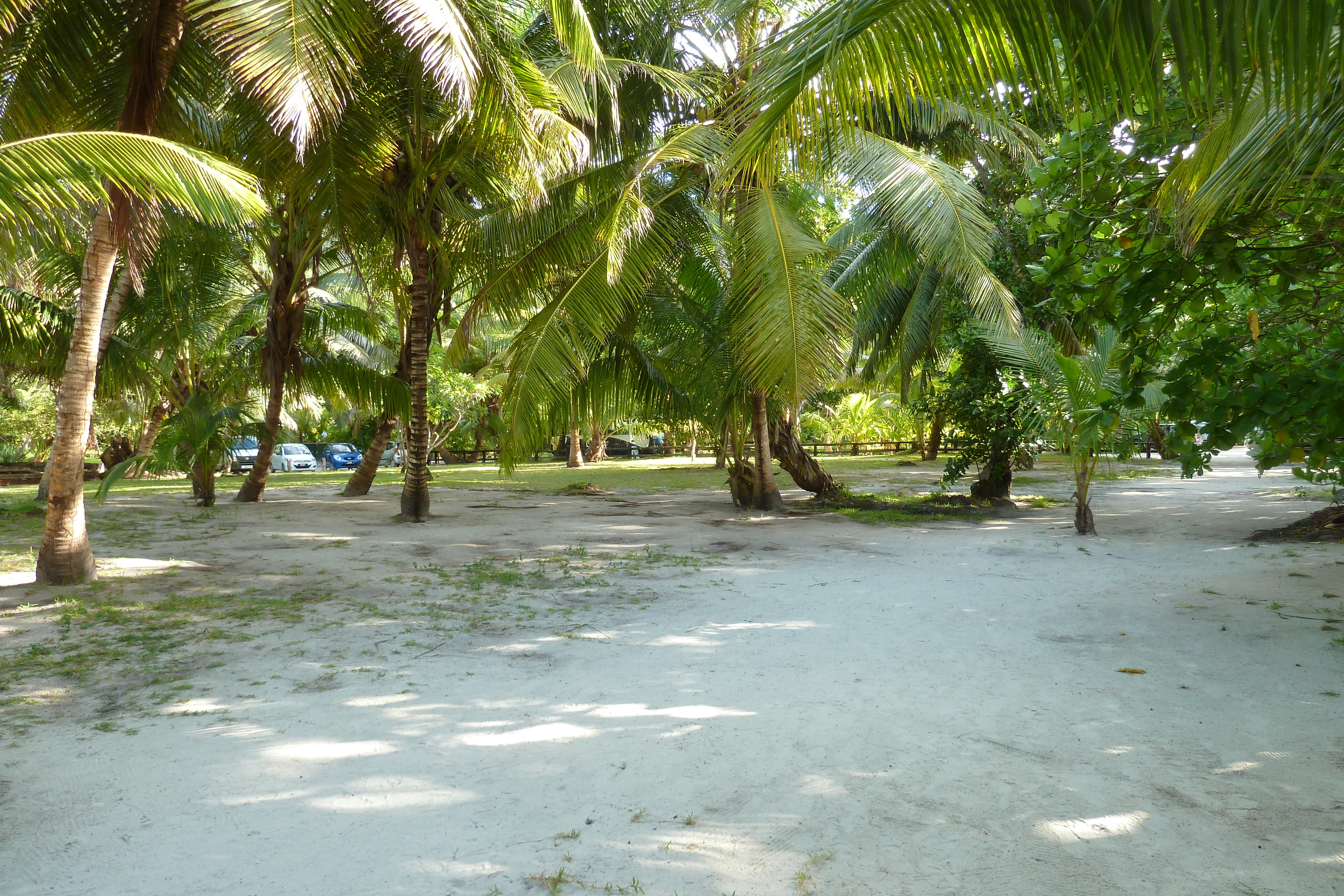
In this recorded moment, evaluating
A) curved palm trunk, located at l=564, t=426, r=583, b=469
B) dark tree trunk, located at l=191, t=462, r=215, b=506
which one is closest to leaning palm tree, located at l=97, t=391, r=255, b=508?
dark tree trunk, located at l=191, t=462, r=215, b=506

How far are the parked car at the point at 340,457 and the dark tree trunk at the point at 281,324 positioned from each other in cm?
2289

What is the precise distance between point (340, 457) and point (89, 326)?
2930 cm

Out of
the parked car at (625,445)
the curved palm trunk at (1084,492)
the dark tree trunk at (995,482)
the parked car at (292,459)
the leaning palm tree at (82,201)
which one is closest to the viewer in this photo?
the leaning palm tree at (82,201)

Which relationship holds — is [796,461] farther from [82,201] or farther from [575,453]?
[575,453]

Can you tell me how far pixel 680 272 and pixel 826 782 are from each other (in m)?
9.64

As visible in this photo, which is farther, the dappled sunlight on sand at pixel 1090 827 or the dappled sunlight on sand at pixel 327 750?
the dappled sunlight on sand at pixel 327 750

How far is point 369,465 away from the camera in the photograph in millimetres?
15797

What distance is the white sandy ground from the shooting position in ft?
8.40

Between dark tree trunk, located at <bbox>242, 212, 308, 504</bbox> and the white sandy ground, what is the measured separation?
7.49m

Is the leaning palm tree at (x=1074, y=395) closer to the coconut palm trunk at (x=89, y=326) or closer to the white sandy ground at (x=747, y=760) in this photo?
the white sandy ground at (x=747, y=760)

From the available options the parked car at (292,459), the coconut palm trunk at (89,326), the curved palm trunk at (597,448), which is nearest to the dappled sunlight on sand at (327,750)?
the coconut palm trunk at (89,326)

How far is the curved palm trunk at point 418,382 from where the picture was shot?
10812mm

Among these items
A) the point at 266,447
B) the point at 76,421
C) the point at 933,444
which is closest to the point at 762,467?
the point at 266,447

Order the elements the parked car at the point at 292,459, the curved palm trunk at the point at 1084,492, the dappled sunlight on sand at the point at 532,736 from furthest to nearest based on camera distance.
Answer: the parked car at the point at 292,459 → the curved palm trunk at the point at 1084,492 → the dappled sunlight on sand at the point at 532,736
